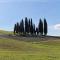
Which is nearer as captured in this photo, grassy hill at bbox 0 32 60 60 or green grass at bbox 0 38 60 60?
green grass at bbox 0 38 60 60

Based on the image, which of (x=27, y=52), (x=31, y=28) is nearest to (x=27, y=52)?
(x=27, y=52)

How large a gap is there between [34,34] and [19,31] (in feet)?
29.0

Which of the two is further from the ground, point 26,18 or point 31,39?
point 26,18

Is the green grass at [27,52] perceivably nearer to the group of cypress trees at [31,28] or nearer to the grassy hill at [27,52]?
the grassy hill at [27,52]

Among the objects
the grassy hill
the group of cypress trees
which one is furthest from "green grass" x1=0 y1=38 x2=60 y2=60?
the group of cypress trees

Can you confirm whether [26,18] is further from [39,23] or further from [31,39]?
[31,39]

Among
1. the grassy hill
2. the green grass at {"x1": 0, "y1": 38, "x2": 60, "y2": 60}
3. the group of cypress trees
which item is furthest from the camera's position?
the group of cypress trees

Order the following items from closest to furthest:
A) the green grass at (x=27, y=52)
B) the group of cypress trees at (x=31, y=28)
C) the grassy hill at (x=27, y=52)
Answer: the green grass at (x=27, y=52), the grassy hill at (x=27, y=52), the group of cypress trees at (x=31, y=28)

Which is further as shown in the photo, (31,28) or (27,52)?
(31,28)

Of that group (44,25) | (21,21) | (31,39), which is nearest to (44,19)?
(44,25)

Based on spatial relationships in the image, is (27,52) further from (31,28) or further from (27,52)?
(31,28)

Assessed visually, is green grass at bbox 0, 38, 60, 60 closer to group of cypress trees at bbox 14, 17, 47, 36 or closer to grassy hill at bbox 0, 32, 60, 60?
grassy hill at bbox 0, 32, 60, 60

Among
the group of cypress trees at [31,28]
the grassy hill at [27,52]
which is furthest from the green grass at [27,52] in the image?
the group of cypress trees at [31,28]

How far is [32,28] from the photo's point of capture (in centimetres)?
12788
